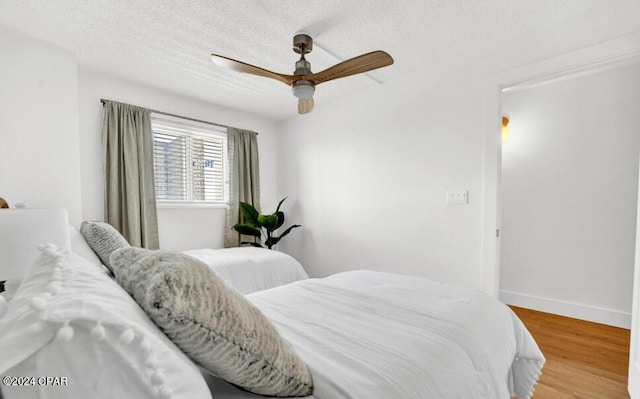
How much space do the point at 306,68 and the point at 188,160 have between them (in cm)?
219

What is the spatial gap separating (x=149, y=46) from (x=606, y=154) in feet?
14.0

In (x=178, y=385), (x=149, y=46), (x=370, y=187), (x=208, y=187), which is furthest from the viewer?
(x=208, y=187)

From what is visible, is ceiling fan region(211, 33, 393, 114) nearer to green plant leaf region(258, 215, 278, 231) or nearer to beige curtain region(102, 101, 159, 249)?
beige curtain region(102, 101, 159, 249)

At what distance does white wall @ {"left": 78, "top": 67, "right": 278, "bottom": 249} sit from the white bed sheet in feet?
1.98

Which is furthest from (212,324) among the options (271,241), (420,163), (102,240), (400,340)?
(271,241)

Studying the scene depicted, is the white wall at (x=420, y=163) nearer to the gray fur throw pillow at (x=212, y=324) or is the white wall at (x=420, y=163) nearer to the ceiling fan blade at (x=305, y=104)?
the ceiling fan blade at (x=305, y=104)

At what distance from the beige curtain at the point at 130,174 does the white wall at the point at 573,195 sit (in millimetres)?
4018

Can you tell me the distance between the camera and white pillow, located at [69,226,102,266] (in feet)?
5.23

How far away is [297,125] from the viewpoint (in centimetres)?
409

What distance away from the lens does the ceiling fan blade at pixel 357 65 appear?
174 centimetres

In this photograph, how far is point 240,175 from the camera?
3873 millimetres

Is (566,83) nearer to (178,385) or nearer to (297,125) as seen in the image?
(297,125)

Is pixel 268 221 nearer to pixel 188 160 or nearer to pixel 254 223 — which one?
pixel 254 223

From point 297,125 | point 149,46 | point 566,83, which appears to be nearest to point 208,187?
point 297,125
